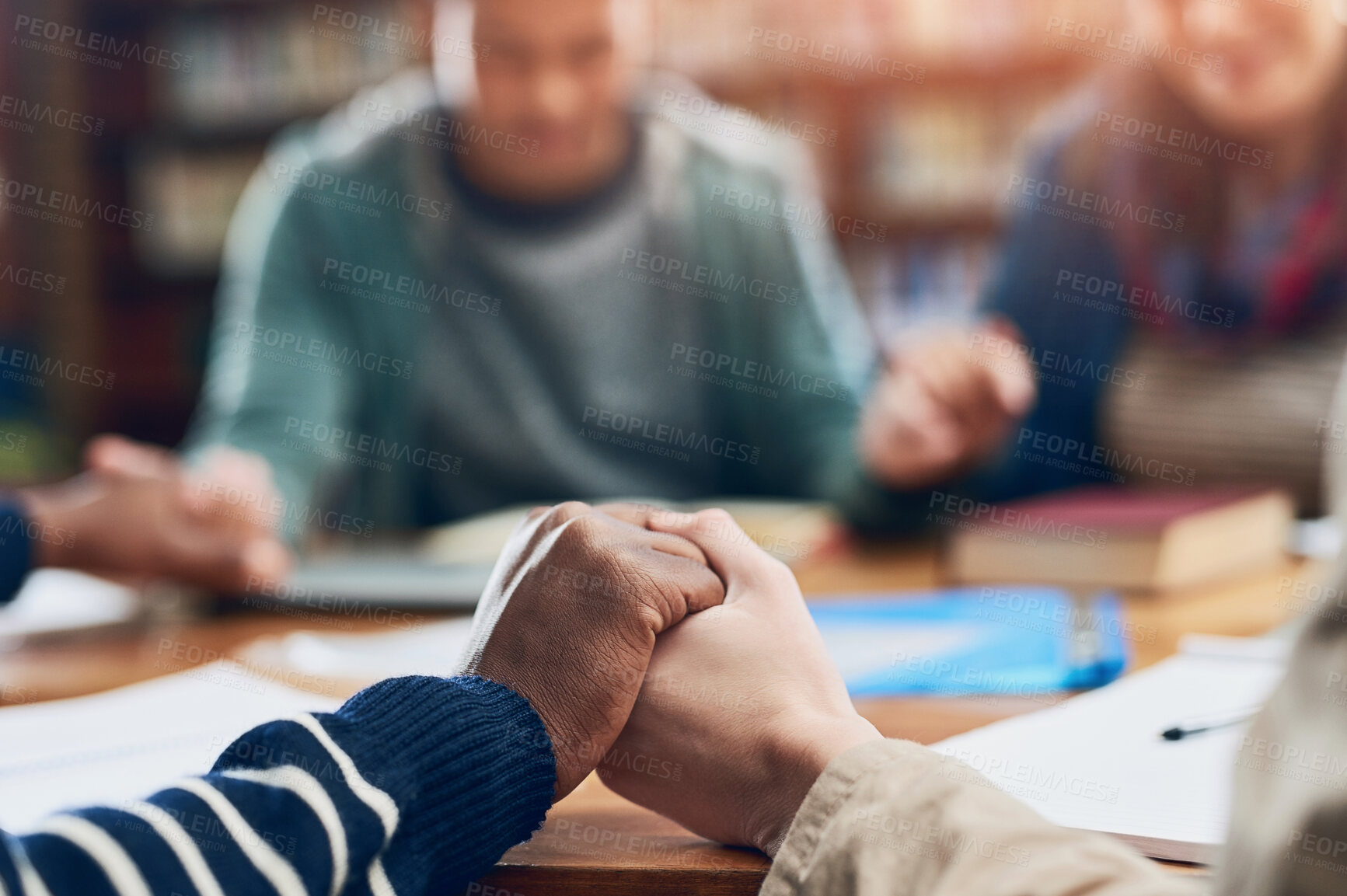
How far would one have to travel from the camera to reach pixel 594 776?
0.62 metres

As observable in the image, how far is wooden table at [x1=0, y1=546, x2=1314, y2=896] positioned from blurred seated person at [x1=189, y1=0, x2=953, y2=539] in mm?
480

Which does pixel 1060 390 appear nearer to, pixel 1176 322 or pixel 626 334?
pixel 1176 322

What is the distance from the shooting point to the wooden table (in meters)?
0.48

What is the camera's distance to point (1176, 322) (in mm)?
1434

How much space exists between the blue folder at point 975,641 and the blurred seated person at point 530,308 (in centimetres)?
63

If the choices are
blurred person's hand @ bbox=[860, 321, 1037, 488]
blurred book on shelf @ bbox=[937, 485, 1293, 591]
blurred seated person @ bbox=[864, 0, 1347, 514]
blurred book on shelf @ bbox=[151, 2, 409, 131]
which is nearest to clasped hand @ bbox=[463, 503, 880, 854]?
blurred book on shelf @ bbox=[937, 485, 1293, 591]

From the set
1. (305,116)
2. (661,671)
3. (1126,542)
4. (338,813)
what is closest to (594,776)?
(661,671)

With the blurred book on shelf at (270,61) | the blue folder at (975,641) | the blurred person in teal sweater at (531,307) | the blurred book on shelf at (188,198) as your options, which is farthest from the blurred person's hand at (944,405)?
the blurred book on shelf at (188,198)

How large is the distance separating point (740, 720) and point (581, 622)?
9cm

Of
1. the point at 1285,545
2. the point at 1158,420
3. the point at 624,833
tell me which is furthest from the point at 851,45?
the point at 624,833

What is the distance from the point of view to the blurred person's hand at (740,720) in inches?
19.3

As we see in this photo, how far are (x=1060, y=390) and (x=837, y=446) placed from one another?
1.09 ft

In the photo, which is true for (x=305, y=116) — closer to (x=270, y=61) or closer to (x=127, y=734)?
(x=270, y=61)

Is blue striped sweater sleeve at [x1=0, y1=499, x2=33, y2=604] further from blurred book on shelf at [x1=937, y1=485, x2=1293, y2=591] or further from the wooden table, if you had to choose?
blurred book on shelf at [x1=937, y1=485, x2=1293, y2=591]
